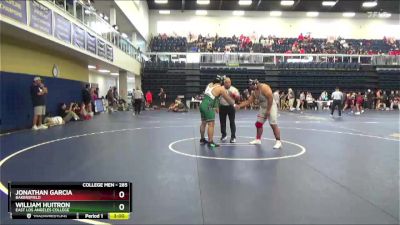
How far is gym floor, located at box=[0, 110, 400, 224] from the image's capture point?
3755 mm

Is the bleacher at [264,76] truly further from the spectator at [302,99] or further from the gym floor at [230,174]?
the gym floor at [230,174]

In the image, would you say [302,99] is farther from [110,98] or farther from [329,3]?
[110,98]

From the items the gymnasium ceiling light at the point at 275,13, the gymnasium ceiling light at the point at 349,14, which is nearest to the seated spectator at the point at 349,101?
the gymnasium ceiling light at the point at 275,13

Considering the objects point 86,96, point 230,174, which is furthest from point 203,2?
point 230,174

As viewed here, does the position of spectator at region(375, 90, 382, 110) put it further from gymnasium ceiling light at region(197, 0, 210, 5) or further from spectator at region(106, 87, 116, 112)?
spectator at region(106, 87, 116, 112)

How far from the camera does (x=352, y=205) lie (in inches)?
158

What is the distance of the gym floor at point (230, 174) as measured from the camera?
375 centimetres

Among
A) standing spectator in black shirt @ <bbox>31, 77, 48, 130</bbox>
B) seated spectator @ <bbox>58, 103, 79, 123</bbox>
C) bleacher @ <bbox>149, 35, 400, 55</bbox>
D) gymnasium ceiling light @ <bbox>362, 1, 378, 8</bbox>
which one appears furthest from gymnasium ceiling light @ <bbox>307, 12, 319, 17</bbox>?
standing spectator in black shirt @ <bbox>31, 77, 48, 130</bbox>

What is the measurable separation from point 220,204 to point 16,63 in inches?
412

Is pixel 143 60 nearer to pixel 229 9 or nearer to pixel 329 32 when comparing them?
pixel 229 9

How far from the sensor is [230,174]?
18.0ft

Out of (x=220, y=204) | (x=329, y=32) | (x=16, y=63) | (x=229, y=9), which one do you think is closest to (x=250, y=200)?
(x=220, y=204)

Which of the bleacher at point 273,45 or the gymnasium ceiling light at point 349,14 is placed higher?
the gymnasium ceiling light at point 349,14
